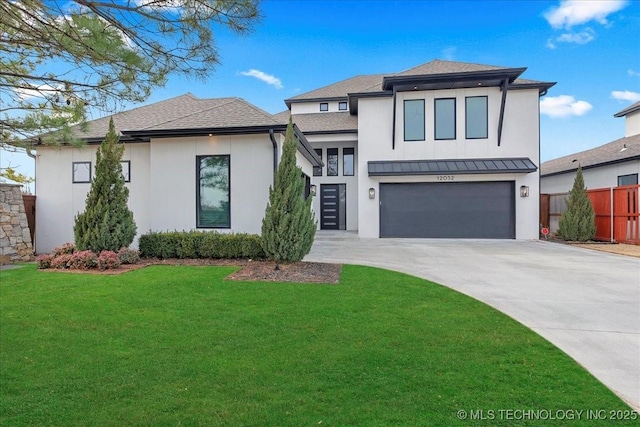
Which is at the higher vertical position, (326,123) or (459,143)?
(326,123)

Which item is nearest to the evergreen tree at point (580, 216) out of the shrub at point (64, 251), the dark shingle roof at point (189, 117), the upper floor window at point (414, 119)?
the upper floor window at point (414, 119)

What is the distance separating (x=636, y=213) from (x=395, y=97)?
31.0 feet

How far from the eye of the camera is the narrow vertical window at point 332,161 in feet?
58.9

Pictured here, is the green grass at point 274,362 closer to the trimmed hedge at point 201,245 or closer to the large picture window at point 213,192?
the trimmed hedge at point 201,245

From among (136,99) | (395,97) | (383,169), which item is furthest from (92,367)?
(395,97)

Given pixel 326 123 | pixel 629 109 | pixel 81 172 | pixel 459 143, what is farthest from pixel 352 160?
pixel 629 109

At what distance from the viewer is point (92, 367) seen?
2.91m

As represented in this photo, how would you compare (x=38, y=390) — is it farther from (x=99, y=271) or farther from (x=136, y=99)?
(x=99, y=271)

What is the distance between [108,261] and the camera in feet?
23.3

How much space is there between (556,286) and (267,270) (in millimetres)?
5362

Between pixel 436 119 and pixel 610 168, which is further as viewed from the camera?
pixel 610 168

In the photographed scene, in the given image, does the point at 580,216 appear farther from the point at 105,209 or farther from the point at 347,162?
the point at 105,209

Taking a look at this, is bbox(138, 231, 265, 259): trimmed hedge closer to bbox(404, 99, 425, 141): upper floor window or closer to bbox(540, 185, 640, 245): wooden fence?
bbox(404, 99, 425, 141): upper floor window

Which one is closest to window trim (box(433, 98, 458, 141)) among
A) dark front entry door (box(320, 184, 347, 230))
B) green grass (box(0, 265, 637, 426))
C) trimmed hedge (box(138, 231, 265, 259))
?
dark front entry door (box(320, 184, 347, 230))
